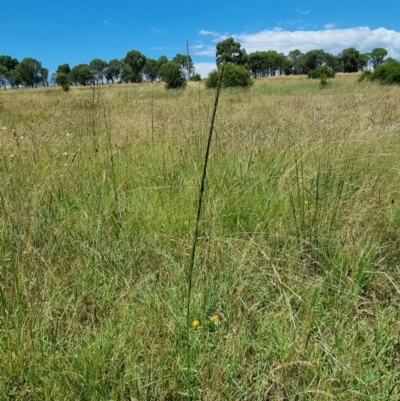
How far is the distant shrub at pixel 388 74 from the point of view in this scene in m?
15.9

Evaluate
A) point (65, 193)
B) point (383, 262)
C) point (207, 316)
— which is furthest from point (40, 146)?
point (383, 262)

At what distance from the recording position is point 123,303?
1154 millimetres

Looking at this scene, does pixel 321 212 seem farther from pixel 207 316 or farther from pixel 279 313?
pixel 207 316

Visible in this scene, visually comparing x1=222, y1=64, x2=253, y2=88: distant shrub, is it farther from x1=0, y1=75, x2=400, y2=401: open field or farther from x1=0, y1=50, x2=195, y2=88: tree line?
x1=0, y1=50, x2=195, y2=88: tree line

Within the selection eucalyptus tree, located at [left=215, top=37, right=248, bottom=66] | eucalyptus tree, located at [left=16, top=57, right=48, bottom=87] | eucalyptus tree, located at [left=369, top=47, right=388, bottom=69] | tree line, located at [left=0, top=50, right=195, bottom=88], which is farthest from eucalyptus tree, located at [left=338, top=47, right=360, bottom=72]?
eucalyptus tree, located at [left=215, top=37, right=248, bottom=66]

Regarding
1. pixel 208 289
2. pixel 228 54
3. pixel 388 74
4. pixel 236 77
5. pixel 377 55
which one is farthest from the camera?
pixel 377 55

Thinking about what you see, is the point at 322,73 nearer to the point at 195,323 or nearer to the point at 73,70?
the point at 195,323

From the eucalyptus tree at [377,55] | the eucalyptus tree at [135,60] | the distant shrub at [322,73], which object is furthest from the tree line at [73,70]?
the eucalyptus tree at [377,55]

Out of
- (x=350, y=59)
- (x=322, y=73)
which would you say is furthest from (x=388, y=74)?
(x=350, y=59)

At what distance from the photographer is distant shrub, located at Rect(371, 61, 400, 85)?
15859 millimetres

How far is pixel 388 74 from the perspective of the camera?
16531mm

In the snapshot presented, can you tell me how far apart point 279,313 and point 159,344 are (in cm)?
44

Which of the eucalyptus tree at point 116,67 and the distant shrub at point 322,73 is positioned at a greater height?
the eucalyptus tree at point 116,67

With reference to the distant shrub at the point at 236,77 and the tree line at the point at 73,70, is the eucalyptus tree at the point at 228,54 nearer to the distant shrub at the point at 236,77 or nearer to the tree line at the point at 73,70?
the distant shrub at the point at 236,77
